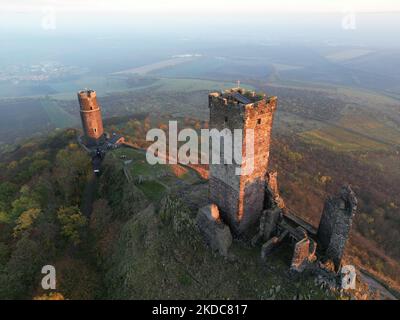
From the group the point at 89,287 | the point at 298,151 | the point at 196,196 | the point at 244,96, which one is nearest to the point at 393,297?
the point at 196,196

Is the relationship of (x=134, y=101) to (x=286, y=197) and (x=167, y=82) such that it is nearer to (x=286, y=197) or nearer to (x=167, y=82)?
(x=167, y=82)

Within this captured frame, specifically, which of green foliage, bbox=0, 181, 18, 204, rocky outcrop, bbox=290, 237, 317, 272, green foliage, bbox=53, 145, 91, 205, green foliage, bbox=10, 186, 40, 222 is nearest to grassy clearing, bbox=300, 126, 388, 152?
green foliage, bbox=53, 145, 91, 205

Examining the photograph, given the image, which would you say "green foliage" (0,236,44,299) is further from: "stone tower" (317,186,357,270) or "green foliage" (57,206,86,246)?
"stone tower" (317,186,357,270)

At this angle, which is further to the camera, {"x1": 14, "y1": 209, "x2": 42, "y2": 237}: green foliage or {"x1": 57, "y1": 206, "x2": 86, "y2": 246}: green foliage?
{"x1": 14, "y1": 209, "x2": 42, "y2": 237}: green foliage

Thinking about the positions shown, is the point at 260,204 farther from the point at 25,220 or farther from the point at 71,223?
the point at 25,220

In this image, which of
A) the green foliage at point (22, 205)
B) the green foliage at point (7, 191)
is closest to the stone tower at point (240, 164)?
the green foliage at point (22, 205)

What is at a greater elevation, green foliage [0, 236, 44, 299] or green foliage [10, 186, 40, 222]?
green foliage [10, 186, 40, 222]
